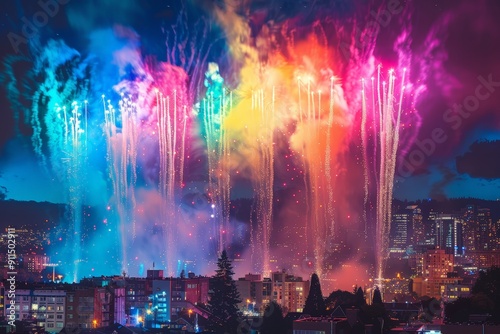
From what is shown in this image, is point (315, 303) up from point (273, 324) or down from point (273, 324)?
up

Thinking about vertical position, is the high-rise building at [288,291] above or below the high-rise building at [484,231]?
below

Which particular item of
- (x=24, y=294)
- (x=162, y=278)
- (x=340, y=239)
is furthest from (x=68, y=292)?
(x=340, y=239)

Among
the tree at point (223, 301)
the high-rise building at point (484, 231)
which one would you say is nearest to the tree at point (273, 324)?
the tree at point (223, 301)

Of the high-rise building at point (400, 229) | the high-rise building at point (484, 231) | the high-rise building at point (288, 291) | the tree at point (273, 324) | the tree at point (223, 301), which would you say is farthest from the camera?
the high-rise building at point (400, 229)

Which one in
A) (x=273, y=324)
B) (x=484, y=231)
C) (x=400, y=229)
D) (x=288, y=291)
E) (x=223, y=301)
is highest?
(x=400, y=229)

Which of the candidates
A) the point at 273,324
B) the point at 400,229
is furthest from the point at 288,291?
the point at 400,229

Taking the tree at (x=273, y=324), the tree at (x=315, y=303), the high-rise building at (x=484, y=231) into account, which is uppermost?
the high-rise building at (x=484, y=231)

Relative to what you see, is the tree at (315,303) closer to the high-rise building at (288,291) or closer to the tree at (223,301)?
the tree at (223,301)

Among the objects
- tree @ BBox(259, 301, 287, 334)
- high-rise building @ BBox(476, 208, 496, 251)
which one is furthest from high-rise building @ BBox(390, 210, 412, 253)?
tree @ BBox(259, 301, 287, 334)

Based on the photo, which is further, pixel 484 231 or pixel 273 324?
pixel 484 231

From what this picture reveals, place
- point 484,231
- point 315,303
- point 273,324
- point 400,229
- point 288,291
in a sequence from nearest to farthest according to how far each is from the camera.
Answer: point 273,324 < point 315,303 < point 288,291 < point 484,231 < point 400,229

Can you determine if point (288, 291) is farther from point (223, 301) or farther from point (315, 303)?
point (315, 303)

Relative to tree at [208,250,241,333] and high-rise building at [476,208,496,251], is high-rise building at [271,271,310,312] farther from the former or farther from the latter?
high-rise building at [476,208,496,251]
